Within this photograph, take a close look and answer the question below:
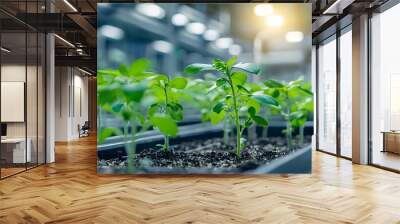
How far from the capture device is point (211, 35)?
5816mm

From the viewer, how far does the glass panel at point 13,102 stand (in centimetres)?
572

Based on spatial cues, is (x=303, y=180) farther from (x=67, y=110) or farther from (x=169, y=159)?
(x=67, y=110)

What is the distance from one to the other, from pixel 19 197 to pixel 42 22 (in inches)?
138

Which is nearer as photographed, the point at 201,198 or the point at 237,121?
the point at 201,198

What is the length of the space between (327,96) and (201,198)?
6.15 meters

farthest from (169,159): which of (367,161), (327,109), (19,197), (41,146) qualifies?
(327,109)

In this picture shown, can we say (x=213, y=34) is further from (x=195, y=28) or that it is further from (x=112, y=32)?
(x=112, y=32)

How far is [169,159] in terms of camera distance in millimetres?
5848

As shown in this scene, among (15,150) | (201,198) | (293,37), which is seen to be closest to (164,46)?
(293,37)

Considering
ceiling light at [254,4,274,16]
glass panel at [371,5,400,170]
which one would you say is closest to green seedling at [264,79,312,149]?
ceiling light at [254,4,274,16]

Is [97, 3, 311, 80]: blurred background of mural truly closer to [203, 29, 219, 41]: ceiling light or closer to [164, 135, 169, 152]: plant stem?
[203, 29, 219, 41]: ceiling light

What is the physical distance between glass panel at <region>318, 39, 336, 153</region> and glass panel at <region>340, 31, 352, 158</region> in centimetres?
46

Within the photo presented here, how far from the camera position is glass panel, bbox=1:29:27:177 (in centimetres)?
572

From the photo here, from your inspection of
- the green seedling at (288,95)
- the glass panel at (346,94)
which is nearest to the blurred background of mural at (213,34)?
the green seedling at (288,95)
